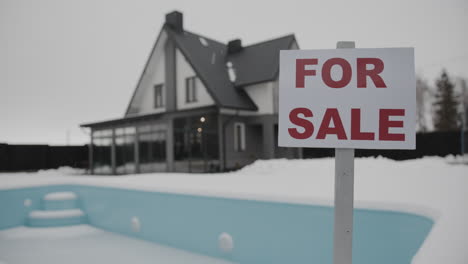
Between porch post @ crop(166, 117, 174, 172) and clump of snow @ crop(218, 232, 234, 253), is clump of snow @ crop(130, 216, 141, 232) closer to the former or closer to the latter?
clump of snow @ crop(218, 232, 234, 253)

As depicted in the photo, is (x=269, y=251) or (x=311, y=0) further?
(x=311, y=0)

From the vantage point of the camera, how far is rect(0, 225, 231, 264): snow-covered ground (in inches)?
180

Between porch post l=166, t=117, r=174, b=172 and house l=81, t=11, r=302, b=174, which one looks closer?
house l=81, t=11, r=302, b=174

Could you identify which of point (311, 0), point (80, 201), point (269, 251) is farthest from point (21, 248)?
point (311, 0)

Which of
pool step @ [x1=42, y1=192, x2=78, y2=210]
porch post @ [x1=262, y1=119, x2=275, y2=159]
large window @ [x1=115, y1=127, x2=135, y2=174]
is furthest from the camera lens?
large window @ [x1=115, y1=127, x2=135, y2=174]

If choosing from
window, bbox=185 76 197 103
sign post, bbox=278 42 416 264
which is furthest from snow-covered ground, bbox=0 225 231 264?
window, bbox=185 76 197 103

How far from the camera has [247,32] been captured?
18453 millimetres

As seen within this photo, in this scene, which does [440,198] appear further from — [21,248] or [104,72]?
[104,72]

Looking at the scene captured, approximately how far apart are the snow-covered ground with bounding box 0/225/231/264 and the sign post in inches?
127

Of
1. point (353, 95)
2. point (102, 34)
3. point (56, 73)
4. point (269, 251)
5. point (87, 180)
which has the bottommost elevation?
point (269, 251)

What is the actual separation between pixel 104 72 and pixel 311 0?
13.3m

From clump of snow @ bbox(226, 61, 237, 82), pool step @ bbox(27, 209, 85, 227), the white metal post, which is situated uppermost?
clump of snow @ bbox(226, 61, 237, 82)

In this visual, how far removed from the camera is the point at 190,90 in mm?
16641

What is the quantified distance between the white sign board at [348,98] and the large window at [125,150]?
16863 mm
